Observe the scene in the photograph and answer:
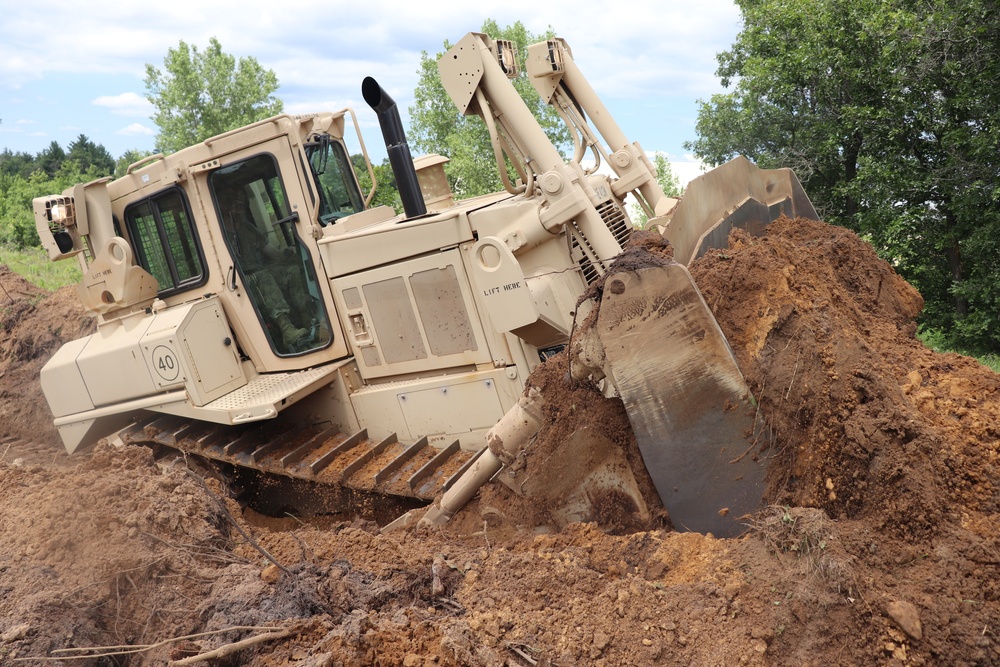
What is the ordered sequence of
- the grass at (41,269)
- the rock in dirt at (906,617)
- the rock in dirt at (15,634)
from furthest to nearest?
the grass at (41,269), the rock in dirt at (15,634), the rock in dirt at (906,617)

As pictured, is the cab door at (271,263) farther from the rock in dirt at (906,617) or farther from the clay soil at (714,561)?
the rock in dirt at (906,617)

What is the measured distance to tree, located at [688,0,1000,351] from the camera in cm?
1091

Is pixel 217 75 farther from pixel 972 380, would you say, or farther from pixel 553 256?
pixel 972 380

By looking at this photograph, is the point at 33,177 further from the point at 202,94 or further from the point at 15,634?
the point at 15,634

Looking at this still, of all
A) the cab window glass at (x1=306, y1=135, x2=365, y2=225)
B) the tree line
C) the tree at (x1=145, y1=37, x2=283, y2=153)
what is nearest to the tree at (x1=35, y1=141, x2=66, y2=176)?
the tree at (x1=145, y1=37, x2=283, y2=153)

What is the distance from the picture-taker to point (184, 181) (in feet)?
20.2

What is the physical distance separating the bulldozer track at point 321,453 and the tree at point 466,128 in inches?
569

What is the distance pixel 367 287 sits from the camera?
580 centimetres

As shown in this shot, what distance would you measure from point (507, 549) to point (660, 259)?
164 cm

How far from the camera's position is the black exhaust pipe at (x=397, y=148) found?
5625mm

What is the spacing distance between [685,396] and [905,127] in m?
10.4

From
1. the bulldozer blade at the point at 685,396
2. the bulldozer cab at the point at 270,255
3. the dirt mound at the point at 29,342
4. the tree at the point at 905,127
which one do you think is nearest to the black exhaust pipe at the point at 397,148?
the bulldozer cab at the point at 270,255

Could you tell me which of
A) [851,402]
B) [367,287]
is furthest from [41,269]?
[851,402]

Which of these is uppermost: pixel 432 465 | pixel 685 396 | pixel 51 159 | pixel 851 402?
pixel 51 159
